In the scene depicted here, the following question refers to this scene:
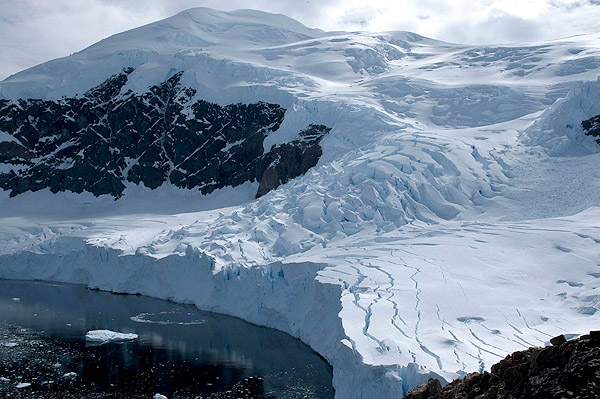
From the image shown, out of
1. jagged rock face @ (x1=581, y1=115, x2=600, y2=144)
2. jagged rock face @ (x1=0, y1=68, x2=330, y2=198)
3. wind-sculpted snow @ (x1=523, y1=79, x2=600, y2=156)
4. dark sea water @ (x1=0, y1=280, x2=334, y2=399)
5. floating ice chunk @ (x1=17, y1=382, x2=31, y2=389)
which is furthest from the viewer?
jagged rock face @ (x1=0, y1=68, x2=330, y2=198)

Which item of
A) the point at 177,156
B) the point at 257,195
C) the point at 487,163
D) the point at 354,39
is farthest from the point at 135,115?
the point at 487,163

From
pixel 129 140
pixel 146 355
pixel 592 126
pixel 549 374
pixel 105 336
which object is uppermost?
pixel 129 140

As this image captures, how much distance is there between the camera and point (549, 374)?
5879 mm

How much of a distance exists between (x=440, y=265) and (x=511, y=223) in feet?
12.9

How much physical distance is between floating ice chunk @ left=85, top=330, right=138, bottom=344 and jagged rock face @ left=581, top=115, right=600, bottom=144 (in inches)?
704

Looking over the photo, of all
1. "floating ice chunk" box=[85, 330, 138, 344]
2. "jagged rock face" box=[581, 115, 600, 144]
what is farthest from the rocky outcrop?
"jagged rock face" box=[581, 115, 600, 144]

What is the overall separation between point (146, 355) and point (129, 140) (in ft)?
79.7

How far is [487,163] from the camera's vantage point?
2153 centimetres

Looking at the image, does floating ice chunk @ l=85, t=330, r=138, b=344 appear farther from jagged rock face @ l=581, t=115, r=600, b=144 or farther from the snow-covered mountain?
jagged rock face @ l=581, t=115, r=600, b=144

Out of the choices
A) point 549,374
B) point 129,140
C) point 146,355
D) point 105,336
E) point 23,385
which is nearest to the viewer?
point 549,374

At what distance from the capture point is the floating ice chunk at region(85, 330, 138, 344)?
51.9 ft

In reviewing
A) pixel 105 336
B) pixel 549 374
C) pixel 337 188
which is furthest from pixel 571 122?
pixel 549 374

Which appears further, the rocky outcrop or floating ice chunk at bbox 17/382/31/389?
floating ice chunk at bbox 17/382/31/389

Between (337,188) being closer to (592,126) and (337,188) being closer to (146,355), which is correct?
(146,355)
